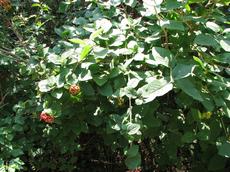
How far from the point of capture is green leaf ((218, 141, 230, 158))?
5.97 ft

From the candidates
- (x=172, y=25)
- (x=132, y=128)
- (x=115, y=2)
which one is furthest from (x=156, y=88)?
(x=115, y=2)

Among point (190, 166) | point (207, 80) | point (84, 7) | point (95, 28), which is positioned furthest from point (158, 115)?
point (84, 7)

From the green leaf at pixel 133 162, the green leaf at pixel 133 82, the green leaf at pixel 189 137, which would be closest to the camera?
the green leaf at pixel 133 162

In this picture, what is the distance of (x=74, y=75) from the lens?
1.85 metres

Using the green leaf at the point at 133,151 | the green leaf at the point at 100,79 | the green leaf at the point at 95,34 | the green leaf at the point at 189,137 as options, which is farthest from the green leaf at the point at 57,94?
the green leaf at the point at 189,137

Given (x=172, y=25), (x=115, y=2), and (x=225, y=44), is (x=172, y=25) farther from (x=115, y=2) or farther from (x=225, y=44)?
(x=115, y=2)

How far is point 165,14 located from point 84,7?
1136mm

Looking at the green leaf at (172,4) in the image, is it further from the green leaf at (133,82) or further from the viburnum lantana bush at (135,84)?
the green leaf at (133,82)

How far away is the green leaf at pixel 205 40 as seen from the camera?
174cm

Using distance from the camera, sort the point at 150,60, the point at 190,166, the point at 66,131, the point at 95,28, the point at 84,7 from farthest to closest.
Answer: the point at 84,7
the point at 190,166
the point at 66,131
the point at 95,28
the point at 150,60

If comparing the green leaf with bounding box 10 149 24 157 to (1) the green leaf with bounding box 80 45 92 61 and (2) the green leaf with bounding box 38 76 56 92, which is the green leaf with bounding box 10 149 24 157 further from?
(1) the green leaf with bounding box 80 45 92 61

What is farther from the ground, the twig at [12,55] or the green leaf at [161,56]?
the green leaf at [161,56]

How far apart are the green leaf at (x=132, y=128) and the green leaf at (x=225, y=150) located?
1.40 feet

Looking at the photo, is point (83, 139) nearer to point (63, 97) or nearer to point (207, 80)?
point (63, 97)
